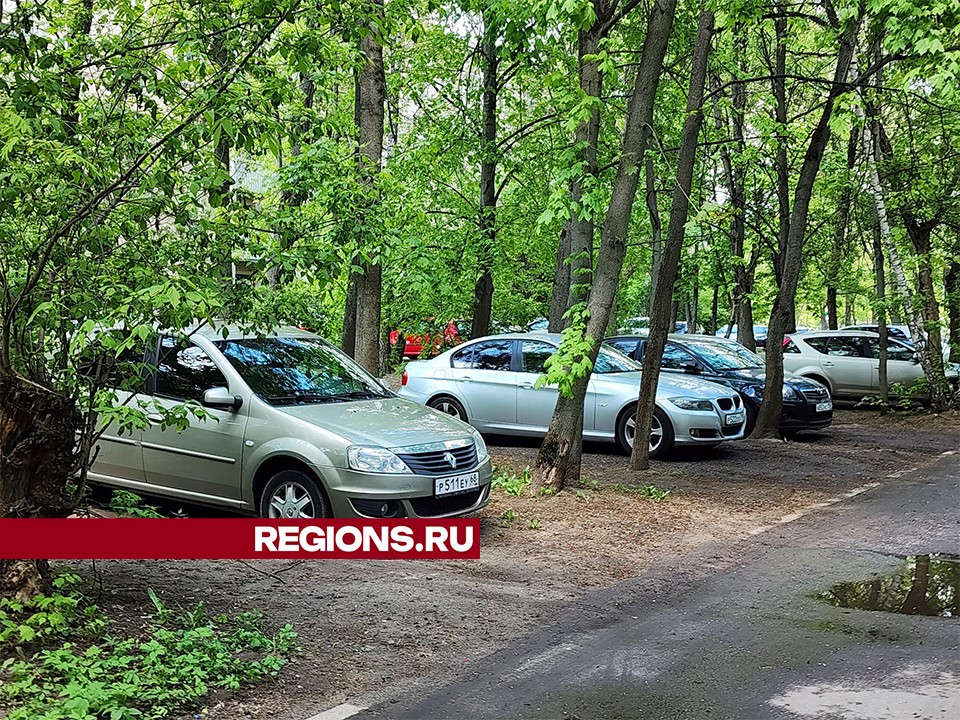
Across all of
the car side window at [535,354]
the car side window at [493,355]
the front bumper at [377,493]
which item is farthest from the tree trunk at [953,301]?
the front bumper at [377,493]

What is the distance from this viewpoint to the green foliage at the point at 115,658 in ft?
14.8

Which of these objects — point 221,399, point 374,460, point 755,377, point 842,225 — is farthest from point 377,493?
point 842,225

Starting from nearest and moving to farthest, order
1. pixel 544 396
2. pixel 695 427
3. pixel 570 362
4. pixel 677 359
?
pixel 570 362 < pixel 695 427 < pixel 544 396 < pixel 677 359

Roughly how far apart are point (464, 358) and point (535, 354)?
1189mm

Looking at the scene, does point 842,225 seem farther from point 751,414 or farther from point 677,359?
point 677,359

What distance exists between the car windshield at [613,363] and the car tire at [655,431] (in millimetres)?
684

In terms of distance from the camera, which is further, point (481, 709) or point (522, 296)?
point (522, 296)

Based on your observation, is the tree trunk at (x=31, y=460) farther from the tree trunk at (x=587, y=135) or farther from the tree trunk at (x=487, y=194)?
the tree trunk at (x=487, y=194)

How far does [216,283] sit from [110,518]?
188 cm

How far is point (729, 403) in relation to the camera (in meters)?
13.7

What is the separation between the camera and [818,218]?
76.7 feet

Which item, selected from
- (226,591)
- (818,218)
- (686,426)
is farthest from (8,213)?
(818,218)

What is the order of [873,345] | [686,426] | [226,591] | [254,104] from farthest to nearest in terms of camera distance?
[873,345]
[686,426]
[226,591]
[254,104]

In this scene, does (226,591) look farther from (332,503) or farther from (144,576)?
(332,503)
